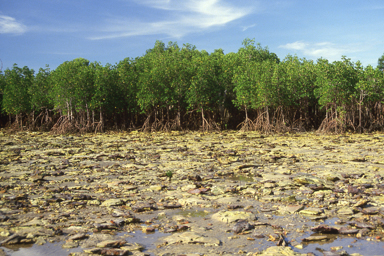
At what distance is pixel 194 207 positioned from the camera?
7.92m

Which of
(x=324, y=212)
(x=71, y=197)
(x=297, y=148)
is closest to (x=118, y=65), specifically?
(x=297, y=148)

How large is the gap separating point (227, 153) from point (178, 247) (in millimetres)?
10964

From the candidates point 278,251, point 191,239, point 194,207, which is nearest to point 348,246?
point 278,251

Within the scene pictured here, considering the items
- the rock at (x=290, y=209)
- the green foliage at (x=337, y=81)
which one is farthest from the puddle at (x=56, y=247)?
the green foliage at (x=337, y=81)

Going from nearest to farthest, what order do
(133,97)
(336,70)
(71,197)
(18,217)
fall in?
(18,217) → (71,197) → (336,70) → (133,97)

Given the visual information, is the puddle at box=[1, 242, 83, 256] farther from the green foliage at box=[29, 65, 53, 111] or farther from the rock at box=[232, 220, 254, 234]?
the green foliage at box=[29, 65, 53, 111]

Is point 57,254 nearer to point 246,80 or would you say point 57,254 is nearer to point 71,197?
point 71,197

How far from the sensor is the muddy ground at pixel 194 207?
5754mm

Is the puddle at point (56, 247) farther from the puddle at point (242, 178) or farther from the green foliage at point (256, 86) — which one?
the green foliage at point (256, 86)

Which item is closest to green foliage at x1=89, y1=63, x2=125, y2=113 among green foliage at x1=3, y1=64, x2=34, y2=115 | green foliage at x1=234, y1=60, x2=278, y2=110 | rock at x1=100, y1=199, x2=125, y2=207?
green foliage at x1=3, y1=64, x2=34, y2=115

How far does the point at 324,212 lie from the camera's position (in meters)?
7.32

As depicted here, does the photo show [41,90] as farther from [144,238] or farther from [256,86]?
[144,238]

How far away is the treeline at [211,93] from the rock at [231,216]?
2336cm

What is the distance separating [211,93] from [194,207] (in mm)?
27426
